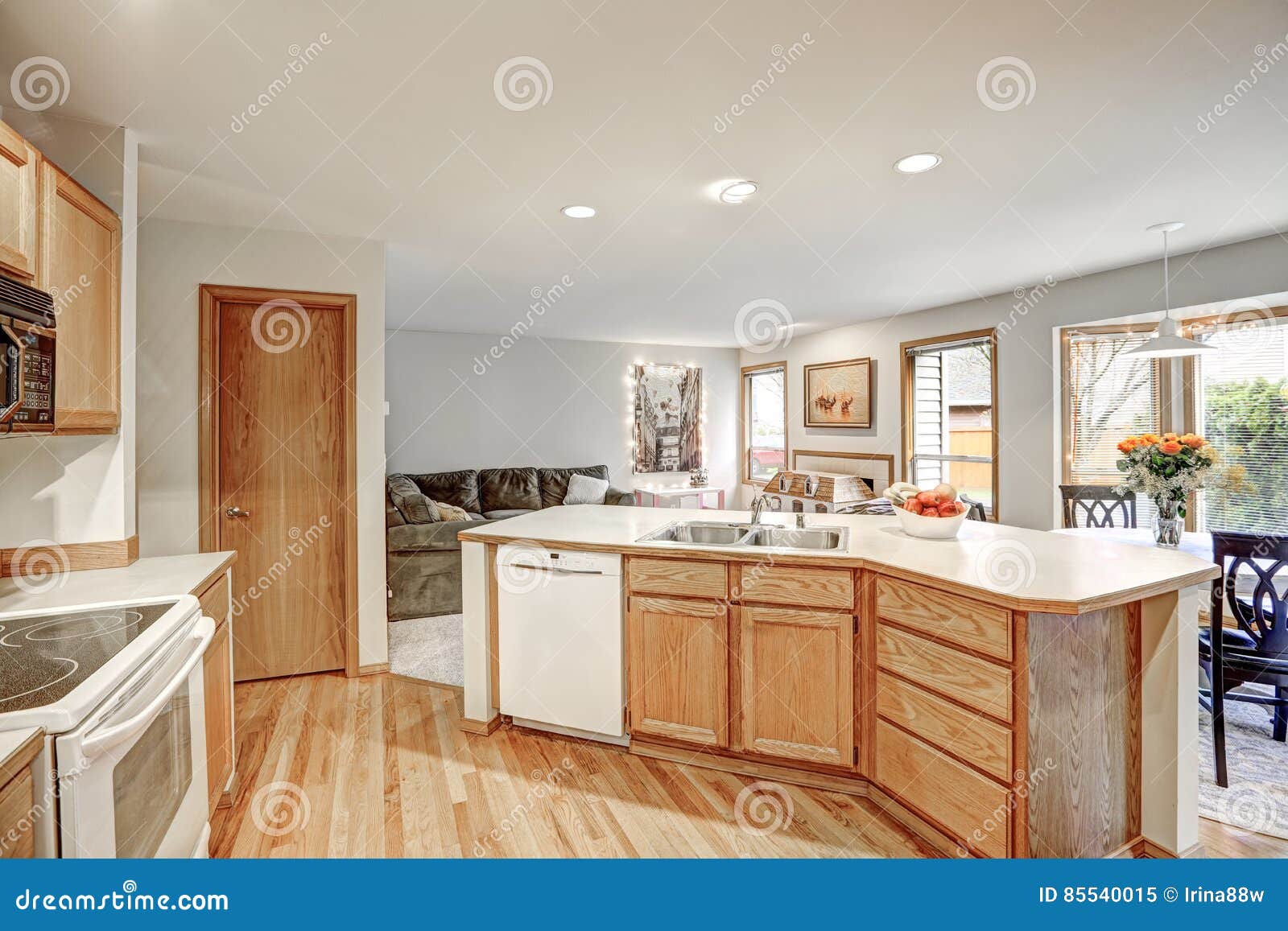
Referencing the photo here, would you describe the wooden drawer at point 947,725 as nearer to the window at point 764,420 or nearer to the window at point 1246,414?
the window at point 1246,414

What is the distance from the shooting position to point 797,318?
6.34m

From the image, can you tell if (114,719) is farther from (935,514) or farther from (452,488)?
(452,488)

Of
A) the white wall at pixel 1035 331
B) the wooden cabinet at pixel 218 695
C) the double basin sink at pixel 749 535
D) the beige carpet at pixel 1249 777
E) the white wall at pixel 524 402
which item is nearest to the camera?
the wooden cabinet at pixel 218 695

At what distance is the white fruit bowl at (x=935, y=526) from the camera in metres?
2.53

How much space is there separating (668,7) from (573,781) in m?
2.53

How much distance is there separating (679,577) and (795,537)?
0.63 metres

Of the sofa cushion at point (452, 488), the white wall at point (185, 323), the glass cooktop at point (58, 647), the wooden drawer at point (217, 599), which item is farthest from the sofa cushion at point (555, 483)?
the glass cooktop at point (58, 647)

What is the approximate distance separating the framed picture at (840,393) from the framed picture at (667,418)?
5.18ft

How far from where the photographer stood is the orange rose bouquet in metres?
3.07

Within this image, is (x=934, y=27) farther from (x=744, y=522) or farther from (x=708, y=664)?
(x=708, y=664)

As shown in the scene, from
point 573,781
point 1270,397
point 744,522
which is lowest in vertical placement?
point 573,781

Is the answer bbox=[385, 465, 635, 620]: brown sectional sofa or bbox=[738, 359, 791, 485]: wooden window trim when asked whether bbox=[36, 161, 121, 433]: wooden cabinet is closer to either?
bbox=[385, 465, 635, 620]: brown sectional sofa

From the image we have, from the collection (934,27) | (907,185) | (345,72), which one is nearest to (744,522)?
(907,185)

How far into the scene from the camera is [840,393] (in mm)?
6883
